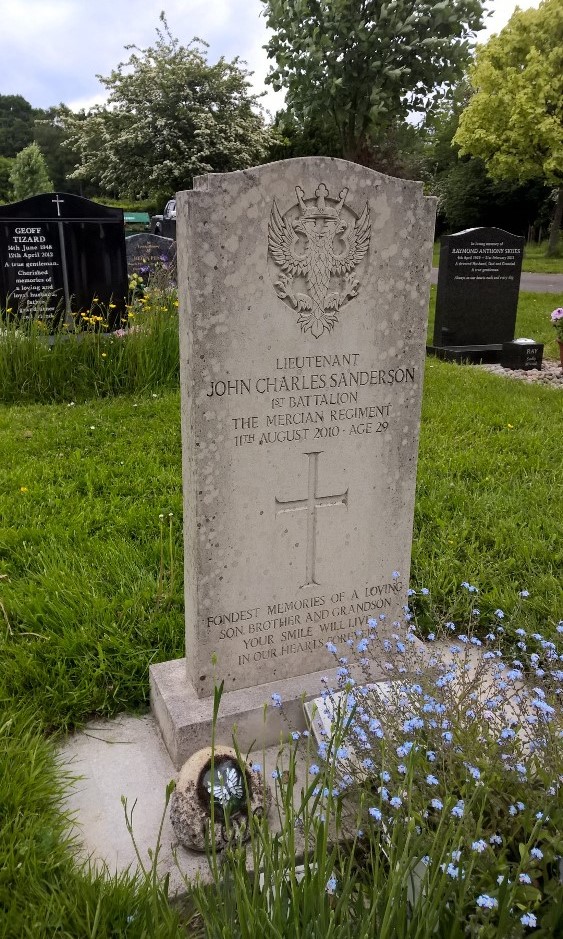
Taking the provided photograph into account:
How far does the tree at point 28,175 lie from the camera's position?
A: 31969 millimetres

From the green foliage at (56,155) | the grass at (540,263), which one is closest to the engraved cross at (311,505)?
the grass at (540,263)

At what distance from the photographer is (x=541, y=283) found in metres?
18.9

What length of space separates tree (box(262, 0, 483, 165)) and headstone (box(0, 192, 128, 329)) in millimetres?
9909

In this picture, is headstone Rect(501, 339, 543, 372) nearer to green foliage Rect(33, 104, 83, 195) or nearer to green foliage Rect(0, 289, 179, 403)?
green foliage Rect(0, 289, 179, 403)

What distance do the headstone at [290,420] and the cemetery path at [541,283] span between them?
15451mm

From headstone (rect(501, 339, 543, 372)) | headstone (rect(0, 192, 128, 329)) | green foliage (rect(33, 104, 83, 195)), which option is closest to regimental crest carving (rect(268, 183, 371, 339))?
headstone (rect(0, 192, 128, 329))

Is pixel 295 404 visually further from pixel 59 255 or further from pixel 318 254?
pixel 59 255

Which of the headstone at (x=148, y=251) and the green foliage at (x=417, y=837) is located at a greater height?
the headstone at (x=148, y=251)

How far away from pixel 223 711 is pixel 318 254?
160 cm

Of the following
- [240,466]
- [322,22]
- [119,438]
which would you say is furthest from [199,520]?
[322,22]

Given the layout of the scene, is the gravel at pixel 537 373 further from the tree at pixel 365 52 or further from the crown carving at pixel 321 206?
the tree at pixel 365 52

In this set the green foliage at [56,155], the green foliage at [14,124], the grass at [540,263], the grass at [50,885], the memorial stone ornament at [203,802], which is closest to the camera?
Answer: the grass at [50,885]

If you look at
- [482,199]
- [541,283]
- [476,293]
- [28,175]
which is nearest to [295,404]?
[476,293]

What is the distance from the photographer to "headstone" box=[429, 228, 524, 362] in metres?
9.06
